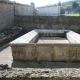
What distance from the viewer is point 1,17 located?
1141cm

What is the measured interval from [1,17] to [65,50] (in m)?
6.77

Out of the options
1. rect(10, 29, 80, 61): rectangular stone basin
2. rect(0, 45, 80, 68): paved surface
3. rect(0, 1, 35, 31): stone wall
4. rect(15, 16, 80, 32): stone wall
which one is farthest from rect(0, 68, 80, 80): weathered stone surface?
rect(15, 16, 80, 32): stone wall

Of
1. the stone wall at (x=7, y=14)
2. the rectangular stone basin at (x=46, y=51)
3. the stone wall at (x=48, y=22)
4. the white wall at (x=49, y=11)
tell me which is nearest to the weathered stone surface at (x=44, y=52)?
the rectangular stone basin at (x=46, y=51)

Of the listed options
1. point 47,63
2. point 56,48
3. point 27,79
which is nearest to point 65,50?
point 56,48

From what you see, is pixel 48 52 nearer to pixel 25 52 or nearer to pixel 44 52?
pixel 44 52

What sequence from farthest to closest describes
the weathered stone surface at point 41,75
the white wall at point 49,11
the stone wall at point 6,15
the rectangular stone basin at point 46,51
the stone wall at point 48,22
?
the white wall at point 49,11
the stone wall at point 48,22
the stone wall at point 6,15
the rectangular stone basin at point 46,51
the weathered stone surface at point 41,75

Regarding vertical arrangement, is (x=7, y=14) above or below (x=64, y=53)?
above

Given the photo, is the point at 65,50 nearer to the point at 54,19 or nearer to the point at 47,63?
the point at 47,63

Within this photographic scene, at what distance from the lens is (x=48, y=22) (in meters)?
13.7

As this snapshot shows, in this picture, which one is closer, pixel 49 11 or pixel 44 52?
pixel 44 52

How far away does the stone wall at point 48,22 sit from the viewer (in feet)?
44.1

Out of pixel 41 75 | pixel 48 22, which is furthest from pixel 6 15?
pixel 41 75

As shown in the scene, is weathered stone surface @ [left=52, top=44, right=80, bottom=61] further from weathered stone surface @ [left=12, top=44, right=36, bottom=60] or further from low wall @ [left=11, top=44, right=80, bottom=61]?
weathered stone surface @ [left=12, top=44, right=36, bottom=60]

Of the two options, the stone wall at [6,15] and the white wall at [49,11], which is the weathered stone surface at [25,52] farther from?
the white wall at [49,11]
